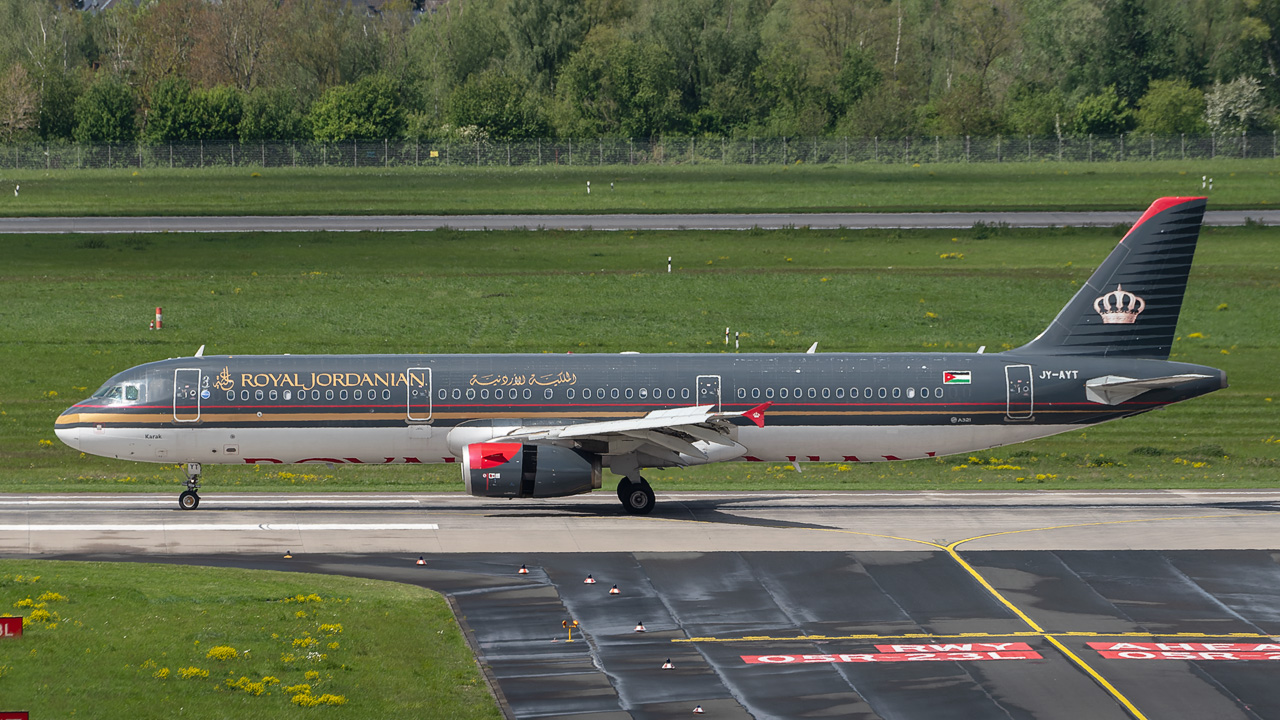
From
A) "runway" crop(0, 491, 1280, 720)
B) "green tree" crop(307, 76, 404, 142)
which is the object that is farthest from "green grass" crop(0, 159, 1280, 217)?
"runway" crop(0, 491, 1280, 720)

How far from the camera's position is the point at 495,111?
386ft

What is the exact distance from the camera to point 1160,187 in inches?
3900

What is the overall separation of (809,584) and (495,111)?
92985 mm

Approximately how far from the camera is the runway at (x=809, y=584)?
23438mm

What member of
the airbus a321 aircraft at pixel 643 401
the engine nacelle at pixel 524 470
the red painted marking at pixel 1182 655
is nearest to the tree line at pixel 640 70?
the airbus a321 aircraft at pixel 643 401

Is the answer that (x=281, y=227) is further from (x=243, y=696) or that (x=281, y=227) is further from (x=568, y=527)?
(x=243, y=696)

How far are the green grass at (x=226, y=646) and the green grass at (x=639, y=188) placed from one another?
63911mm

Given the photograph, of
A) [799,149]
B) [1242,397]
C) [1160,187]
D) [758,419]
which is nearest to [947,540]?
[758,419]

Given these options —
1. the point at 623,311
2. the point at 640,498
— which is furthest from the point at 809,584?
the point at 623,311

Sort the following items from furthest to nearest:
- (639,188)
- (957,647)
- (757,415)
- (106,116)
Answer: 1. (106,116)
2. (639,188)
3. (757,415)
4. (957,647)

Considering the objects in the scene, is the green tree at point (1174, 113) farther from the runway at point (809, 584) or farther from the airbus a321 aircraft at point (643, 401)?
the airbus a321 aircraft at point (643, 401)

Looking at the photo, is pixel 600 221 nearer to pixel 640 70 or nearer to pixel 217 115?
pixel 640 70

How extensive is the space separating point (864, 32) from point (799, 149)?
3612 cm

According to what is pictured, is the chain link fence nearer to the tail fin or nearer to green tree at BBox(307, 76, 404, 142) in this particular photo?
green tree at BBox(307, 76, 404, 142)
